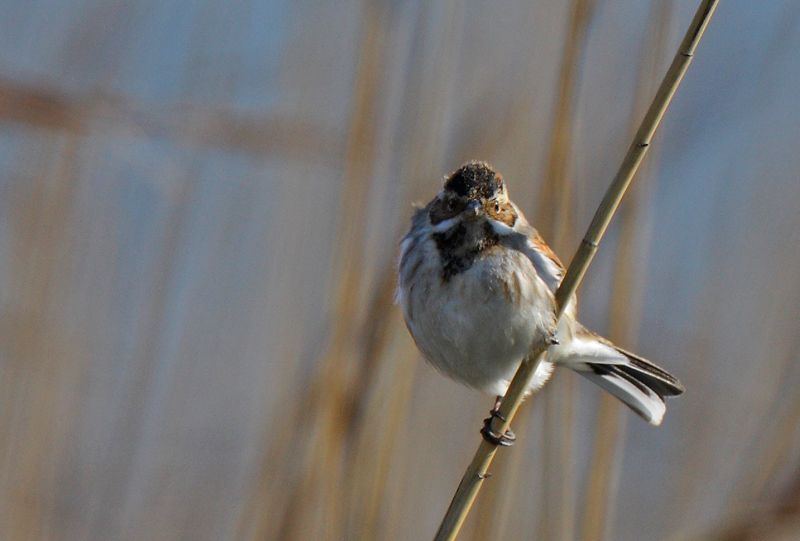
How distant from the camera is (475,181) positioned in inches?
86.2

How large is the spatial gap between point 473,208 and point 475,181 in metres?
0.06

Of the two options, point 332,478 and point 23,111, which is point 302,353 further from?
point 23,111

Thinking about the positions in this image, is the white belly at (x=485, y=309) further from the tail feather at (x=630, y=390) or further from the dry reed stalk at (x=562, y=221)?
the tail feather at (x=630, y=390)

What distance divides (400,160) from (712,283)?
34.5 inches

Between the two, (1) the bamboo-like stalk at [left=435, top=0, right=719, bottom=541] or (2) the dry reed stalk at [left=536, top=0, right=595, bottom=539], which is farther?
(2) the dry reed stalk at [left=536, top=0, right=595, bottom=539]

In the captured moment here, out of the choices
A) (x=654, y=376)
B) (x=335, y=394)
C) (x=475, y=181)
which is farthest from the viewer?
(x=654, y=376)

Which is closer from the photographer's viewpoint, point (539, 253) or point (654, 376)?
point (539, 253)

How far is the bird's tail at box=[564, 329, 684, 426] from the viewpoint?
238 cm

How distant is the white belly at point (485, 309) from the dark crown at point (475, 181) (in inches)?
5.4

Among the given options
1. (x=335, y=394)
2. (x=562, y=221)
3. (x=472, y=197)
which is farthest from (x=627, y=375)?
(x=335, y=394)

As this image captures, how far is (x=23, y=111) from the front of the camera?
176 centimetres

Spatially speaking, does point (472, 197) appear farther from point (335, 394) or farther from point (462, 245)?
point (335, 394)

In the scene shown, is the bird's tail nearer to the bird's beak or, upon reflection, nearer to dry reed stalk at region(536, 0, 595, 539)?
dry reed stalk at region(536, 0, 595, 539)

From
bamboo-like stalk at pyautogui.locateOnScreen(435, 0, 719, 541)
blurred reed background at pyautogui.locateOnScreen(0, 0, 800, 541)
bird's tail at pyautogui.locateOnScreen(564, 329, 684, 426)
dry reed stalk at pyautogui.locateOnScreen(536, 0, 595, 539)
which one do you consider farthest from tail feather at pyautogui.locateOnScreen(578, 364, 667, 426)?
bamboo-like stalk at pyautogui.locateOnScreen(435, 0, 719, 541)
